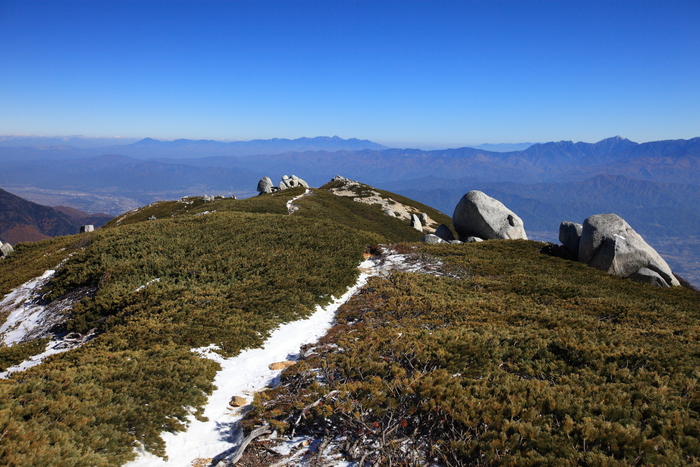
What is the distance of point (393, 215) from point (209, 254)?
53.8 meters

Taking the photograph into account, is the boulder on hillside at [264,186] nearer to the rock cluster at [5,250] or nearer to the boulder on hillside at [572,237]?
the rock cluster at [5,250]

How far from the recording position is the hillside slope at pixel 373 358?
6.43 metres

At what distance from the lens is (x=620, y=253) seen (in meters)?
24.6

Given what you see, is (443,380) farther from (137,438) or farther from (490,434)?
(137,438)

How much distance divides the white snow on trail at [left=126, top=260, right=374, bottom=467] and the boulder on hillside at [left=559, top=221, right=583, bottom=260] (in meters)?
23.4

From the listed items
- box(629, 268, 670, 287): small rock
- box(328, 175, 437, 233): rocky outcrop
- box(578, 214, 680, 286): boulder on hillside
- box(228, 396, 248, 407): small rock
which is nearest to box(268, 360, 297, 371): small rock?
box(228, 396, 248, 407): small rock

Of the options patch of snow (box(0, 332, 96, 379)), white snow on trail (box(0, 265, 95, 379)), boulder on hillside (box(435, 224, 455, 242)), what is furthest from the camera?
boulder on hillside (box(435, 224, 455, 242))

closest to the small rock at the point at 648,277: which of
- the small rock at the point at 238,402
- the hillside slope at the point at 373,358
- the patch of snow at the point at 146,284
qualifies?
the hillside slope at the point at 373,358

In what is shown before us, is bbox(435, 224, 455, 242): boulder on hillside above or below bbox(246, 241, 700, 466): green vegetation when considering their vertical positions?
below

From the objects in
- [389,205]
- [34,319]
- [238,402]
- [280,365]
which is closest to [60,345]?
[34,319]

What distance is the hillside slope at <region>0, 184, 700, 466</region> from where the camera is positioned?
6434 millimetres

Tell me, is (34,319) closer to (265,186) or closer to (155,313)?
(155,313)

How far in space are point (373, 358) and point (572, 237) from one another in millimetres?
27274

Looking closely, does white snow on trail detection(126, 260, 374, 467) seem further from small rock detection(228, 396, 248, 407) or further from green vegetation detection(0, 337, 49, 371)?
green vegetation detection(0, 337, 49, 371)
